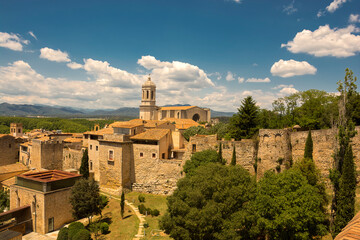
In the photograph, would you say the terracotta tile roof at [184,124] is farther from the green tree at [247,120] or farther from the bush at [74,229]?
the bush at [74,229]

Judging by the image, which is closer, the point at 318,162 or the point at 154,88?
the point at 318,162

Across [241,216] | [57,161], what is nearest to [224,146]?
[241,216]

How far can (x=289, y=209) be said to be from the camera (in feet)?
49.2

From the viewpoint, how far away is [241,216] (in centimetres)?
1673

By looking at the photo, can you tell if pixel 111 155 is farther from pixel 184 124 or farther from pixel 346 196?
pixel 346 196

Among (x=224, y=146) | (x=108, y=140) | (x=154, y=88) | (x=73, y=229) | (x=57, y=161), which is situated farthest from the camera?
(x=154, y=88)

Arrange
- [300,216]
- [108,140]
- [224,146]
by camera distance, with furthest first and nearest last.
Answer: [108,140]
[224,146]
[300,216]

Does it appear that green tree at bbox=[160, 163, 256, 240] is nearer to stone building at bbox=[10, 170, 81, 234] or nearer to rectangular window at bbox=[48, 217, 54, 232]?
stone building at bbox=[10, 170, 81, 234]

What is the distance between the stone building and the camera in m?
23.8

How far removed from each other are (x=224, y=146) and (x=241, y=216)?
12.0 metres

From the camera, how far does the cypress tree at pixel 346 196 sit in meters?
16.3

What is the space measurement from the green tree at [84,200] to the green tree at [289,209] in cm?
1636

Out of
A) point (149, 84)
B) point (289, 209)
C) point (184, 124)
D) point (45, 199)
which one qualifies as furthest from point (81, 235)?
point (149, 84)

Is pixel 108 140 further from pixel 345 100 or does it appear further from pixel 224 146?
pixel 345 100
